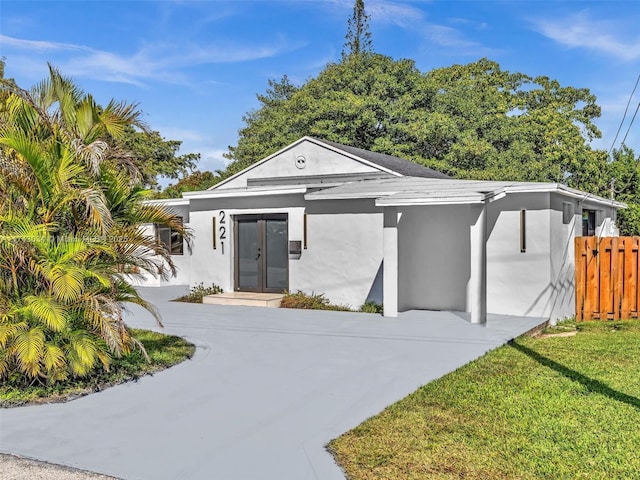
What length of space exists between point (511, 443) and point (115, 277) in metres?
5.26

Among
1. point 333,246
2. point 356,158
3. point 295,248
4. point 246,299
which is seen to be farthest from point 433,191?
point 246,299

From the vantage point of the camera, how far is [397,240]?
1183 cm

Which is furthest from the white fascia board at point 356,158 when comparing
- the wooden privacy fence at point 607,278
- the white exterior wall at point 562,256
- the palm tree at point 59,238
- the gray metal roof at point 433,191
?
the palm tree at point 59,238

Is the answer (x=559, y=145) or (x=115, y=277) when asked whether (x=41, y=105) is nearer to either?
(x=115, y=277)

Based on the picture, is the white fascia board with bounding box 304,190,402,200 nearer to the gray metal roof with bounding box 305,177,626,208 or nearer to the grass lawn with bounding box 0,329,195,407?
the gray metal roof with bounding box 305,177,626,208

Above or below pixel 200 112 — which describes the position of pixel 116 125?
below

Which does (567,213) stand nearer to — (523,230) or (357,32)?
(523,230)

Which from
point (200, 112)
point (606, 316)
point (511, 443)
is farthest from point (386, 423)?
point (200, 112)

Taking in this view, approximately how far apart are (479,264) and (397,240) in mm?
1914

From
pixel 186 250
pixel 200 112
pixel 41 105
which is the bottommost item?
pixel 186 250

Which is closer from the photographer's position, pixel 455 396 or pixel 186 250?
pixel 455 396

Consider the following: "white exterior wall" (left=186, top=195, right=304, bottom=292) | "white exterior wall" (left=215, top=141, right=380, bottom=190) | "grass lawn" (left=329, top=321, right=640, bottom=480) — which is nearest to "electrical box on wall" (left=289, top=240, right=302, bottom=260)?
"white exterior wall" (left=186, top=195, right=304, bottom=292)

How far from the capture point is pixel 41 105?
6953 millimetres

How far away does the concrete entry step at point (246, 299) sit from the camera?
44.5 feet
